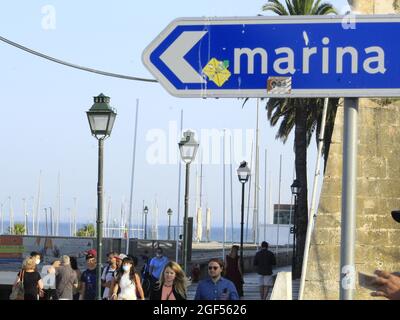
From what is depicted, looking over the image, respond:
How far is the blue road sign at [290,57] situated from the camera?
4383 millimetres

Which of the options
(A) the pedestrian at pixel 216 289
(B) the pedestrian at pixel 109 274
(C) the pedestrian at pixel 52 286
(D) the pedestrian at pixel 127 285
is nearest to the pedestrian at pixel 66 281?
(C) the pedestrian at pixel 52 286

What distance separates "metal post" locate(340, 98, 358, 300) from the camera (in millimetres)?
4457

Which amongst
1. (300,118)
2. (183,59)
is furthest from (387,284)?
(300,118)

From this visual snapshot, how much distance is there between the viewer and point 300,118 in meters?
35.8

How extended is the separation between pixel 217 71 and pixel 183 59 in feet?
0.58

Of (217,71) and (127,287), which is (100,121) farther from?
(217,71)

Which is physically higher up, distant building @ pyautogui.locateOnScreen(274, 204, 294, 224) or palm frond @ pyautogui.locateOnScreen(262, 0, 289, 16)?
palm frond @ pyautogui.locateOnScreen(262, 0, 289, 16)

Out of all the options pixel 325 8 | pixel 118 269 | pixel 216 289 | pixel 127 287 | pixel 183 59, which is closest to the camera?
pixel 183 59

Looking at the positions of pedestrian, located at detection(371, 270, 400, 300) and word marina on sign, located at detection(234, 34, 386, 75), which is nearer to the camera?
pedestrian, located at detection(371, 270, 400, 300)

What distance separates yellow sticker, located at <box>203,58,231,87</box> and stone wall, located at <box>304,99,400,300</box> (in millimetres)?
13808

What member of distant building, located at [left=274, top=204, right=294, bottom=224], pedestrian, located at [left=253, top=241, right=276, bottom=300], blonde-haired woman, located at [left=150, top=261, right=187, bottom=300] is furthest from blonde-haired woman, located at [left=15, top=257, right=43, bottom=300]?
distant building, located at [left=274, top=204, right=294, bottom=224]

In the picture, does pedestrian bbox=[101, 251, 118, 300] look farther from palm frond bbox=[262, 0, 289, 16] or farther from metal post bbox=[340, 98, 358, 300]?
palm frond bbox=[262, 0, 289, 16]
